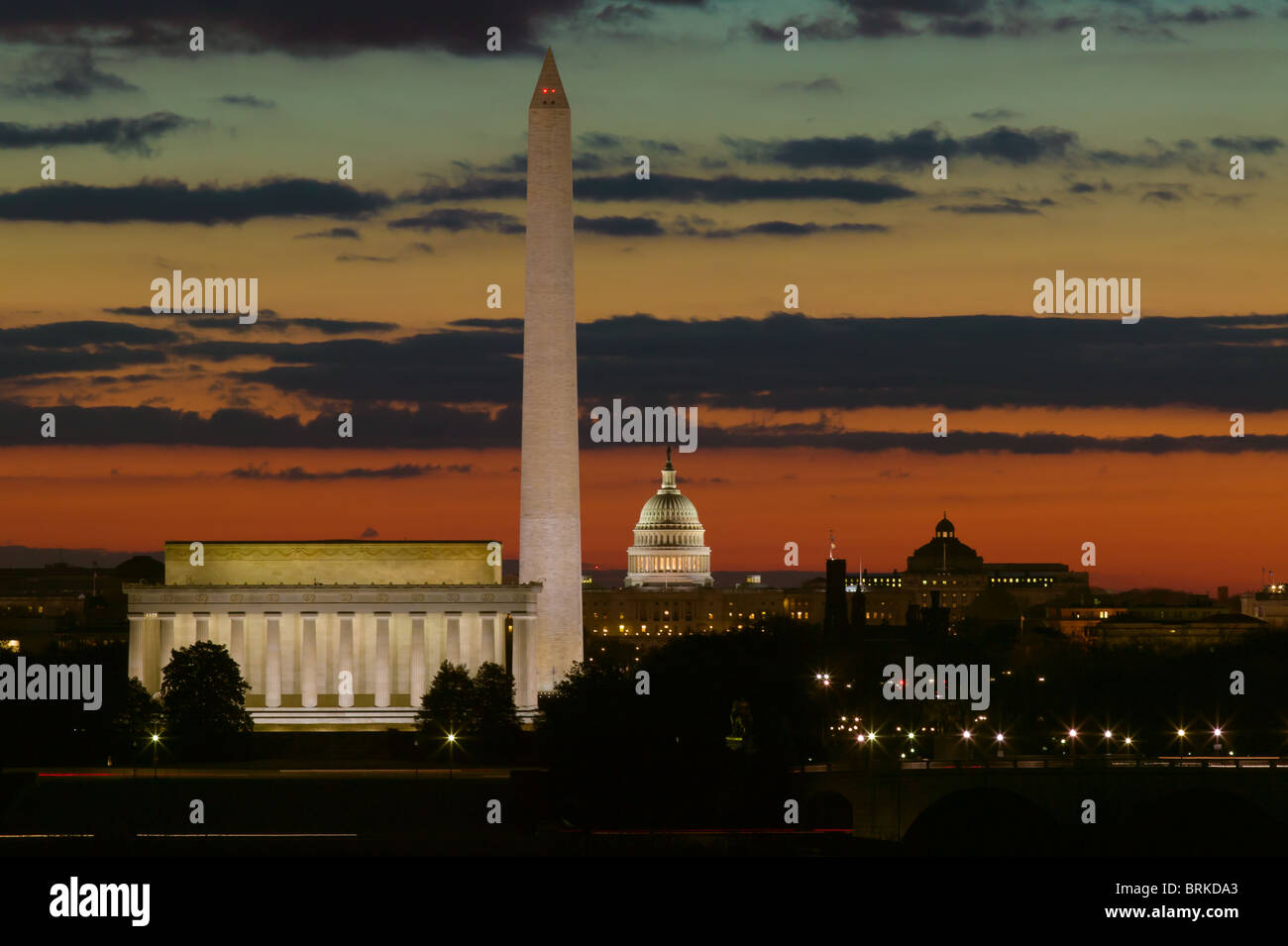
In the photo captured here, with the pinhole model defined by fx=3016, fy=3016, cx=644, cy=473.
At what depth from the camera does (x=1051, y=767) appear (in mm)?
131625

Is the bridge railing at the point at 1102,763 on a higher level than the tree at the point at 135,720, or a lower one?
lower

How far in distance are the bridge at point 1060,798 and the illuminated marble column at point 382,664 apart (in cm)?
6057

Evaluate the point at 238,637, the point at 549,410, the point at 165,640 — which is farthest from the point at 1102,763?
the point at 165,640

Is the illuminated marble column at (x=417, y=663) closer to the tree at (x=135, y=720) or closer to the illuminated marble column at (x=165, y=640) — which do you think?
the illuminated marble column at (x=165, y=640)

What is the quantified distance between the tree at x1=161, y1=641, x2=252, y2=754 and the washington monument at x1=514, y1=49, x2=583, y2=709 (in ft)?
62.6

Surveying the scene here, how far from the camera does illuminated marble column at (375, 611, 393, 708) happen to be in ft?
628

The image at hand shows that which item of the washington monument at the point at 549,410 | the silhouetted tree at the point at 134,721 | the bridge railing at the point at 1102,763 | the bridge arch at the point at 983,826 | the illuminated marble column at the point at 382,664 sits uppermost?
the washington monument at the point at 549,410

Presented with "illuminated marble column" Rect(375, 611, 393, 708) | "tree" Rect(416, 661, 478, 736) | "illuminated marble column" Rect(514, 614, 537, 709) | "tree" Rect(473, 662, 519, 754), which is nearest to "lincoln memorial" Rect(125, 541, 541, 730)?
"illuminated marble column" Rect(375, 611, 393, 708)

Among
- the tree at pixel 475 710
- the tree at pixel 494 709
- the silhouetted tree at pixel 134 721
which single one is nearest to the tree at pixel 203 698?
the silhouetted tree at pixel 134 721

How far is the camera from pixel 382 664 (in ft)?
630

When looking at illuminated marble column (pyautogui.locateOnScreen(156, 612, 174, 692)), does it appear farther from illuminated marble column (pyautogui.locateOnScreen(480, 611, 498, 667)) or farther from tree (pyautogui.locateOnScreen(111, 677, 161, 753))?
illuminated marble column (pyautogui.locateOnScreen(480, 611, 498, 667))

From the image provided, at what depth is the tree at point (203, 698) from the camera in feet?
546
